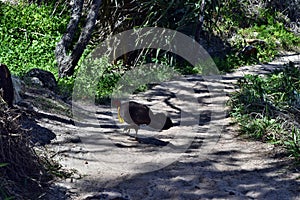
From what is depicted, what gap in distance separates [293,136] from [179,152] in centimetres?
126

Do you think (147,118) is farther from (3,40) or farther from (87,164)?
(3,40)

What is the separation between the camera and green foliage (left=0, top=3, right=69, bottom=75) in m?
10.6

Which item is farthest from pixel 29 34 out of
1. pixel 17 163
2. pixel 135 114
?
pixel 17 163

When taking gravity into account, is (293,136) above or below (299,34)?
below

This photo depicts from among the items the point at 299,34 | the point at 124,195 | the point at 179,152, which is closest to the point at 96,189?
the point at 124,195

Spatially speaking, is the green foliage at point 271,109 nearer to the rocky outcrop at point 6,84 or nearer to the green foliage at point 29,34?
the rocky outcrop at point 6,84

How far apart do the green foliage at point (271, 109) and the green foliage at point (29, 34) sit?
3.80 metres

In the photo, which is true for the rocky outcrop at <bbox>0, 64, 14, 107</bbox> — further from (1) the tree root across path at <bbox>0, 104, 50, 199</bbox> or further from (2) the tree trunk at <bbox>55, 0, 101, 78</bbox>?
(2) the tree trunk at <bbox>55, 0, 101, 78</bbox>

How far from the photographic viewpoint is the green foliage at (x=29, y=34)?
10.6 metres

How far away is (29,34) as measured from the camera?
11680mm

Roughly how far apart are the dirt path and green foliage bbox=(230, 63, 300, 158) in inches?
6.8

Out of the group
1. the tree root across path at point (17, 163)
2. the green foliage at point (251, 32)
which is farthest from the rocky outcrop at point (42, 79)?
the green foliage at point (251, 32)

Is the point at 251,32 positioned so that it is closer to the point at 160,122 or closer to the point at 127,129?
Answer: the point at 160,122

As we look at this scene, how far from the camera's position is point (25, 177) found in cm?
463
